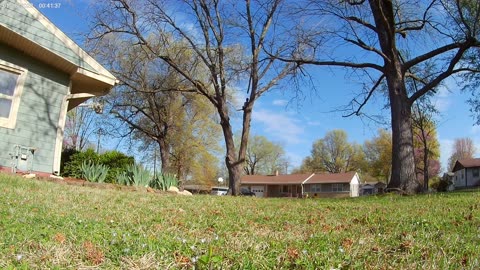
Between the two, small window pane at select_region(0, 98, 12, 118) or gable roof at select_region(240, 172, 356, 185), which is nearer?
small window pane at select_region(0, 98, 12, 118)

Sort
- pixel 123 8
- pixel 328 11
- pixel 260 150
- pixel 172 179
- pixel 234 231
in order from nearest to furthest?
1. pixel 234 231
2. pixel 328 11
3. pixel 172 179
4. pixel 123 8
5. pixel 260 150

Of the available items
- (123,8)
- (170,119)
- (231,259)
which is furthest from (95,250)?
(170,119)

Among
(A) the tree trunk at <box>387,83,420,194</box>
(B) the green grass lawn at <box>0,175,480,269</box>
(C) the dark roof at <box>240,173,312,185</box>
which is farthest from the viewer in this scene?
(C) the dark roof at <box>240,173,312,185</box>

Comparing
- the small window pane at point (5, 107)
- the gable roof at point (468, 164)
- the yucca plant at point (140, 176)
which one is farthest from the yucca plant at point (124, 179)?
the gable roof at point (468, 164)

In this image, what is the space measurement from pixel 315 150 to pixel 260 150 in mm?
12335

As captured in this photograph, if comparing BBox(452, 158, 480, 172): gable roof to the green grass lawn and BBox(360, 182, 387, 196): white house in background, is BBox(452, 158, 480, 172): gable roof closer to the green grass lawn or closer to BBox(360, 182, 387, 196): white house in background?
BBox(360, 182, 387, 196): white house in background

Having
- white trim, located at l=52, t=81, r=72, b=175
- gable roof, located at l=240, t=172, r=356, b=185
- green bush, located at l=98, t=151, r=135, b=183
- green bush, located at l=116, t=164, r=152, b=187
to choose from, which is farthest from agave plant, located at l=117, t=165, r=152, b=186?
gable roof, located at l=240, t=172, r=356, b=185

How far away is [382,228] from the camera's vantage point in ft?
13.2

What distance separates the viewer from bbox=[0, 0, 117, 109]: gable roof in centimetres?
1128

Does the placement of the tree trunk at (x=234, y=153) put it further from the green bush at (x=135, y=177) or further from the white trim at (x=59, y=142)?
the white trim at (x=59, y=142)

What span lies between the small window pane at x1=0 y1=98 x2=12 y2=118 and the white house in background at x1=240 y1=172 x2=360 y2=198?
46774 millimetres

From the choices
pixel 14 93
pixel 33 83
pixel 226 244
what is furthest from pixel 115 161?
pixel 226 244

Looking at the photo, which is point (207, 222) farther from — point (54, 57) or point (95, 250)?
point (54, 57)

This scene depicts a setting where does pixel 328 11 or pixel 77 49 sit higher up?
pixel 328 11
